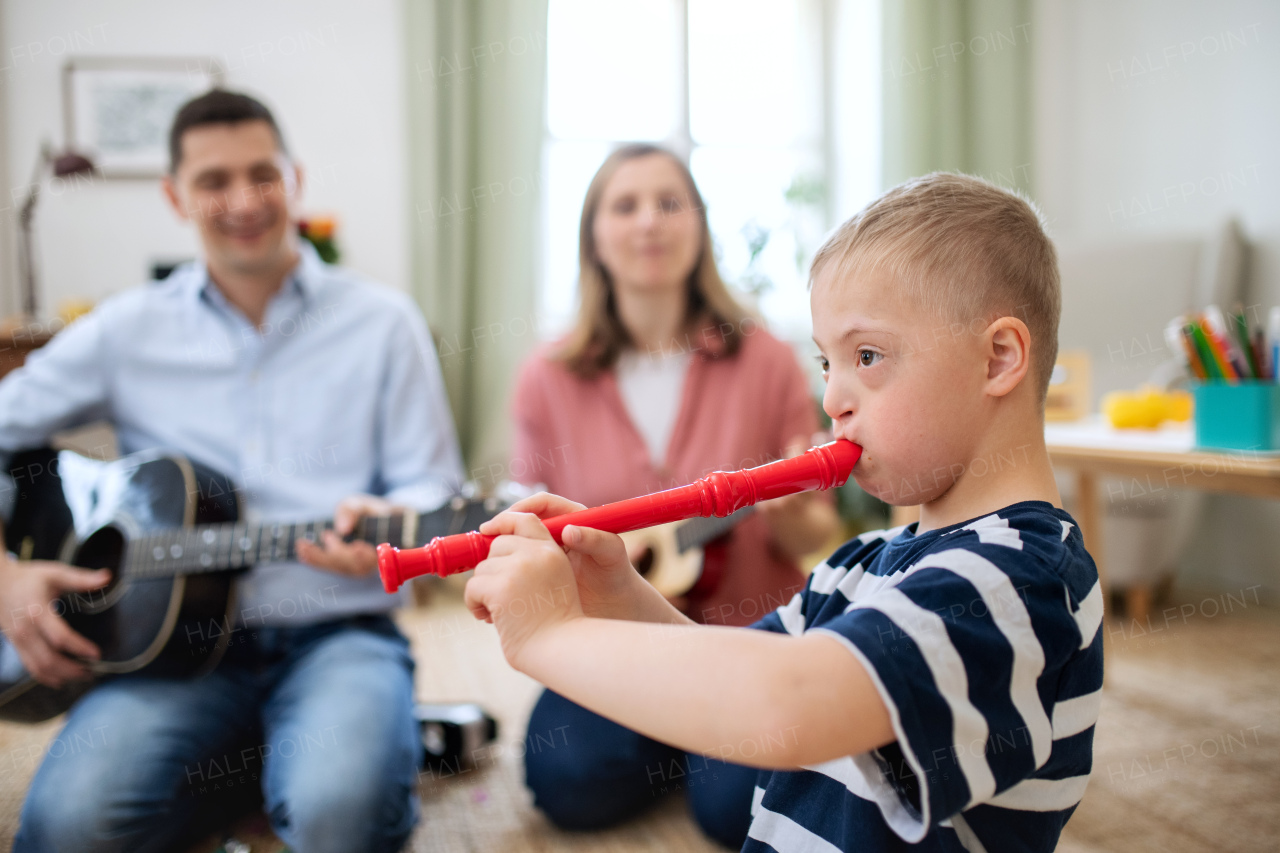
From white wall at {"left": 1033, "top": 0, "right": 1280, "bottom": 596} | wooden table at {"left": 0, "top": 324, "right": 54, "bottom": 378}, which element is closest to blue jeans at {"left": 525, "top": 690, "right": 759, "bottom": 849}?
wooden table at {"left": 0, "top": 324, "right": 54, "bottom": 378}

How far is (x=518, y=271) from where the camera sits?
9.87 ft

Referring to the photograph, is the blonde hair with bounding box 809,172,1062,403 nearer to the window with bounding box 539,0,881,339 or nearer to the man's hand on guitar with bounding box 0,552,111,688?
the man's hand on guitar with bounding box 0,552,111,688

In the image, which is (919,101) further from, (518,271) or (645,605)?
Answer: (645,605)

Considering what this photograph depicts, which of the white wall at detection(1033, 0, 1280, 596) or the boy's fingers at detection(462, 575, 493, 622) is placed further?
the white wall at detection(1033, 0, 1280, 596)

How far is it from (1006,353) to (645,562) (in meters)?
0.78

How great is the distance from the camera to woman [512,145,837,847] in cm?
135

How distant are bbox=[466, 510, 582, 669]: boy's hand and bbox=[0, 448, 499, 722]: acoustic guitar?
51cm

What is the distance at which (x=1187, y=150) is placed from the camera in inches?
98.7

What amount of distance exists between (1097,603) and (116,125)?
10.3 ft

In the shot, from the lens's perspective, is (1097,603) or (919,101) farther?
(919,101)

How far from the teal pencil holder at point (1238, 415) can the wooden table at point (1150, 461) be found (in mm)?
21

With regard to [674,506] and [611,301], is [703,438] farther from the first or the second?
[674,506]

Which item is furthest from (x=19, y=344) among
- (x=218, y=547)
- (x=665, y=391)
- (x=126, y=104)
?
(x=665, y=391)

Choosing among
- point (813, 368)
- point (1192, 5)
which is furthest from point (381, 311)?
point (1192, 5)
